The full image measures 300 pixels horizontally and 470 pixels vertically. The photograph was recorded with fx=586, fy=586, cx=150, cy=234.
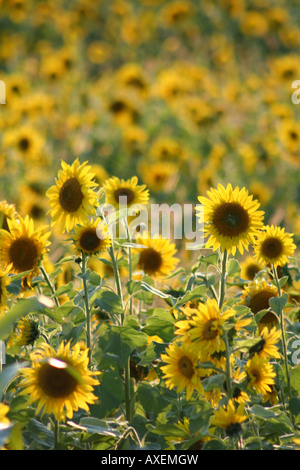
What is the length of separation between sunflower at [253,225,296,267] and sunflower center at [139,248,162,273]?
15.6 inches

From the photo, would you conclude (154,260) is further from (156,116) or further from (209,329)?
(156,116)

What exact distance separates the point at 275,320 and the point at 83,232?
0.60 meters

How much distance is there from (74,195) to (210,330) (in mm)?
544

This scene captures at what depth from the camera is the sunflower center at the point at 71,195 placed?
156 cm

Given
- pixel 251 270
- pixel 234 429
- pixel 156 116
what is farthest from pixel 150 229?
pixel 156 116

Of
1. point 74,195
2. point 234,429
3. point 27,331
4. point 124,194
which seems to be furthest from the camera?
point 124,194

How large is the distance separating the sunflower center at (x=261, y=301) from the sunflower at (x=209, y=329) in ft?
1.17

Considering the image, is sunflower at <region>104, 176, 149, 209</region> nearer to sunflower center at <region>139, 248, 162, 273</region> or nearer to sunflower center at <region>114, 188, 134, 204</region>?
sunflower center at <region>114, 188, 134, 204</region>

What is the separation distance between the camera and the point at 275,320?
1661 mm

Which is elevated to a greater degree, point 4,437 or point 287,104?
point 287,104

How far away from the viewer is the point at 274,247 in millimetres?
1589

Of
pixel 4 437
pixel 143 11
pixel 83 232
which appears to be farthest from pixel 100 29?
pixel 4 437

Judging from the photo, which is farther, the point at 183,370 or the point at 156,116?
the point at 156,116
